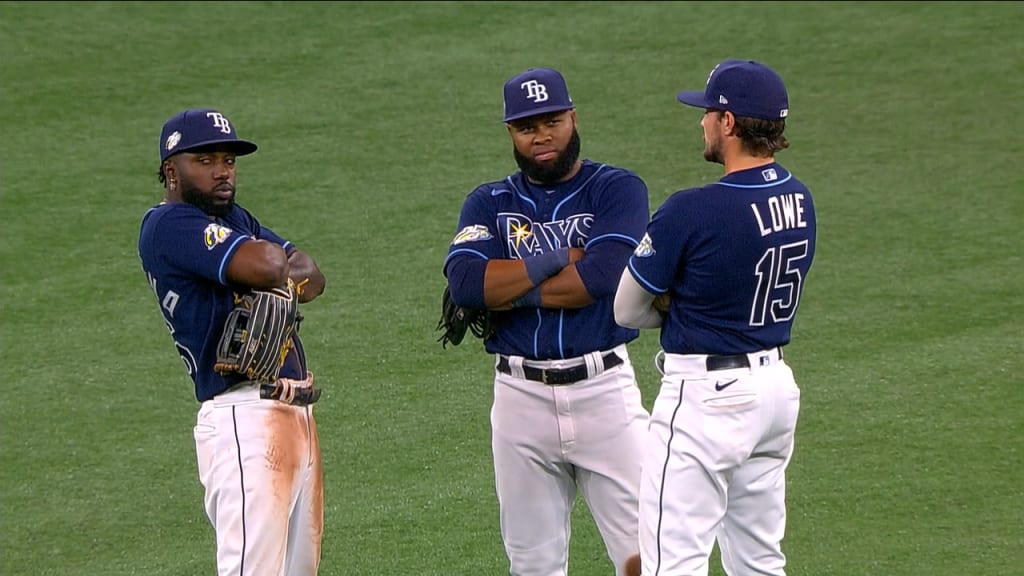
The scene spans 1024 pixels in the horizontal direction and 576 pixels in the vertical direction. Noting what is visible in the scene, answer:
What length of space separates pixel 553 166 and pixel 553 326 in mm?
518

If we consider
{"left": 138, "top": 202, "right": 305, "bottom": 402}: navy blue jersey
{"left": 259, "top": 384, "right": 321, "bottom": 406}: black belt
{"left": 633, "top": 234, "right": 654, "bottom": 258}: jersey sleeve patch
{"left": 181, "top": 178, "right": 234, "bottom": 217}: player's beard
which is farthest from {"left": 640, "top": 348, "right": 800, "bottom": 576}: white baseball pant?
{"left": 181, "top": 178, "right": 234, "bottom": 217}: player's beard

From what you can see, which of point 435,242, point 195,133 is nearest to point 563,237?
point 195,133

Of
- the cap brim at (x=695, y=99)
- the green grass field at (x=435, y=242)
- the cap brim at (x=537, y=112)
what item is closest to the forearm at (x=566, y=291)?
the cap brim at (x=537, y=112)

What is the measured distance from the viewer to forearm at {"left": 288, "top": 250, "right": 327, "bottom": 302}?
4664mm

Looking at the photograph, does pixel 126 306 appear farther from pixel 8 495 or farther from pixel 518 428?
pixel 518 428

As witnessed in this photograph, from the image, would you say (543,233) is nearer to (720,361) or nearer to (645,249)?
(645,249)

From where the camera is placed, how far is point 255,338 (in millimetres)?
4246

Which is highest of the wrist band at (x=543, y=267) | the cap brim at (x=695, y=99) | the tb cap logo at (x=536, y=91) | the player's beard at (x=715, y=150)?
the tb cap logo at (x=536, y=91)

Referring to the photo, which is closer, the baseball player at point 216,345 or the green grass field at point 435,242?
the baseball player at point 216,345

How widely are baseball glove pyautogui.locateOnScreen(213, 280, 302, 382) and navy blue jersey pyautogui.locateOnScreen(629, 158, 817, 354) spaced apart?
109 centimetres

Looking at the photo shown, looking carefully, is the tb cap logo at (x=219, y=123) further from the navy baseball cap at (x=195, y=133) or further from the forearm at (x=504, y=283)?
the forearm at (x=504, y=283)

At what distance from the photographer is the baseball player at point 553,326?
14.7 feet

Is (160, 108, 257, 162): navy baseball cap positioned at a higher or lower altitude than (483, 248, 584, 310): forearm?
higher

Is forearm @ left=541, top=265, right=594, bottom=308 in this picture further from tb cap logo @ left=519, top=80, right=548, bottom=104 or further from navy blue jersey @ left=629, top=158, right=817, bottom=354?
tb cap logo @ left=519, top=80, right=548, bottom=104
